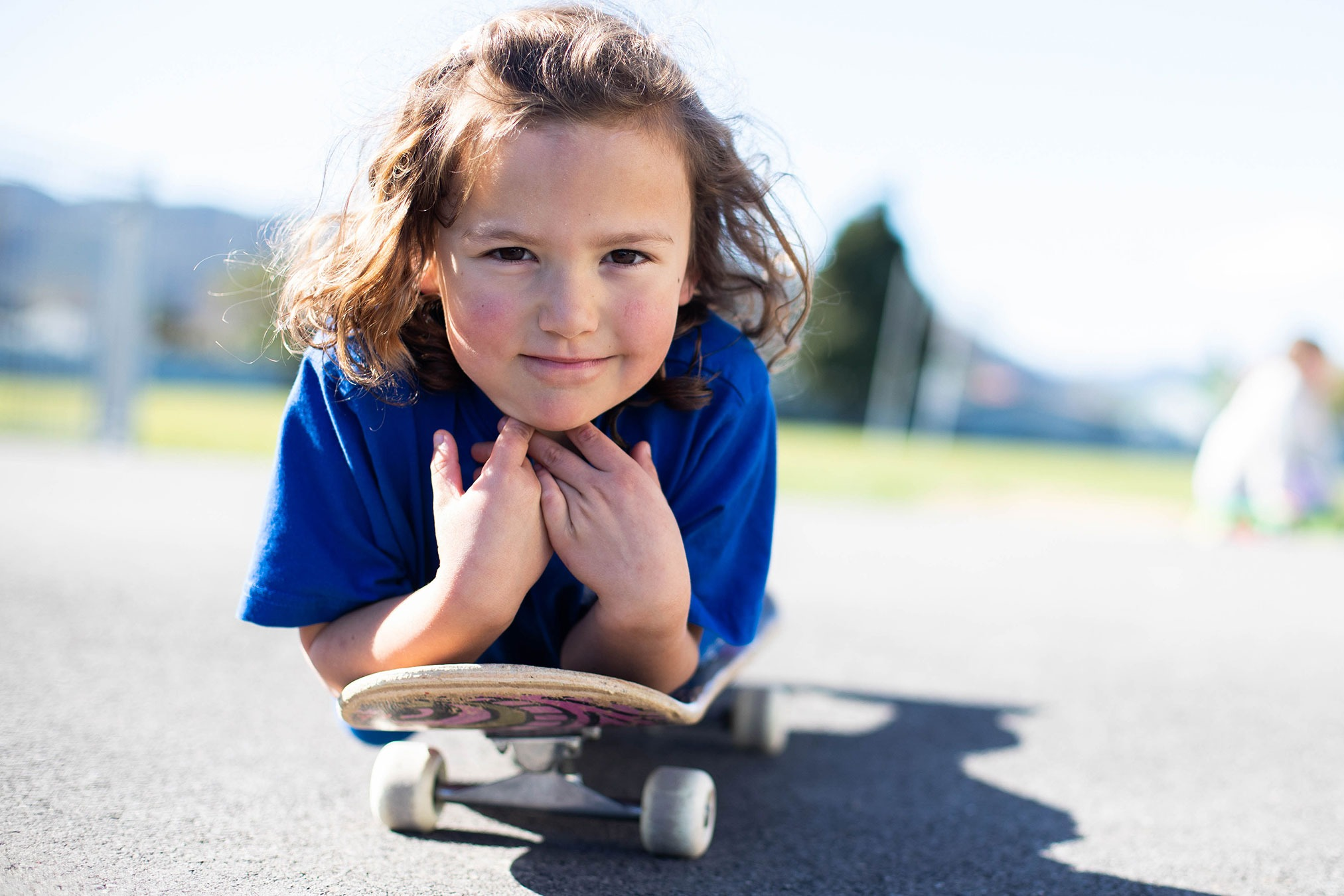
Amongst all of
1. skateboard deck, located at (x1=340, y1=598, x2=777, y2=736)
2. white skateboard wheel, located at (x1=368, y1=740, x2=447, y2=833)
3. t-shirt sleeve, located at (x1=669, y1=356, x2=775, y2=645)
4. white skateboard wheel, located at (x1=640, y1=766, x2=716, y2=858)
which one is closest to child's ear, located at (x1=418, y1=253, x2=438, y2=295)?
t-shirt sleeve, located at (x1=669, y1=356, x2=775, y2=645)

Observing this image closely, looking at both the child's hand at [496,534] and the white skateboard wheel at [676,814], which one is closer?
the child's hand at [496,534]

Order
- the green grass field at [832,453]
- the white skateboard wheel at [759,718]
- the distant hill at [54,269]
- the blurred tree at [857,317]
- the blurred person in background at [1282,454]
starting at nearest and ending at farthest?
the white skateboard wheel at [759,718], the blurred person in background at [1282,454], the distant hill at [54,269], the green grass field at [832,453], the blurred tree at [857,317]

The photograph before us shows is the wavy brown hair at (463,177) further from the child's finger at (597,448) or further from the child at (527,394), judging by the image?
the child's finger at (597,448)

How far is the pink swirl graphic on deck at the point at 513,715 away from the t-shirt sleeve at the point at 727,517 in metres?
0.19

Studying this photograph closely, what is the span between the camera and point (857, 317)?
34031mm

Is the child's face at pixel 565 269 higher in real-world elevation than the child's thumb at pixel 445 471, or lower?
higher

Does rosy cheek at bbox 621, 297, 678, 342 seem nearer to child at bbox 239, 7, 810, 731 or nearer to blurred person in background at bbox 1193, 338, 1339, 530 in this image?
child at bbox 239, 7, 810, 731

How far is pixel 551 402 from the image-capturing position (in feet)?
4.51

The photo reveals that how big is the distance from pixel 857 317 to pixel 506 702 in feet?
110

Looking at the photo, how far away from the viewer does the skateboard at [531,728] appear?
129 cm

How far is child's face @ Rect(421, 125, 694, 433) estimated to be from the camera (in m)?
1.30

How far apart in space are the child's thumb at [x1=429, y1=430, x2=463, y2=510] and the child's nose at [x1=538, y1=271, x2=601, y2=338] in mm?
269

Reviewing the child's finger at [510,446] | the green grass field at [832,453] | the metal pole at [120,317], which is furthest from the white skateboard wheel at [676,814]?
the metal pole at [120,317]

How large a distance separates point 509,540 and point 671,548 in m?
0.22
